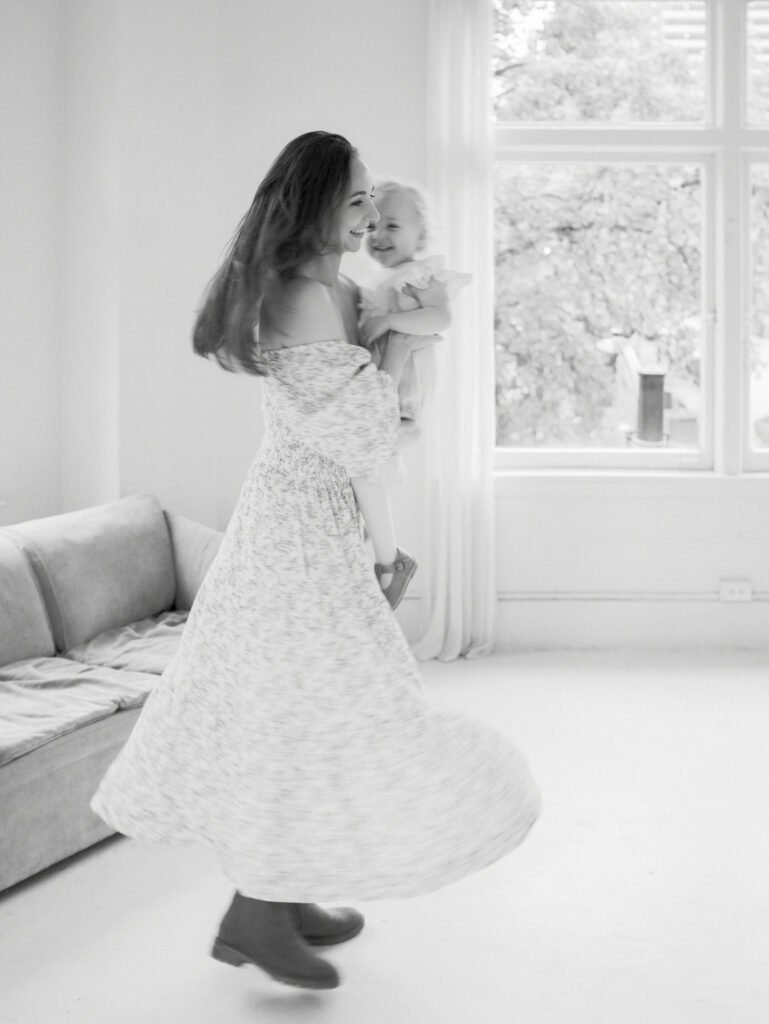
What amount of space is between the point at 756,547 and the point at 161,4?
3224mm

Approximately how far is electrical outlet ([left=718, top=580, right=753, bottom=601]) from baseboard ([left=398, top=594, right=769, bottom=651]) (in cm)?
3

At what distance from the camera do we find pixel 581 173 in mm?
5055

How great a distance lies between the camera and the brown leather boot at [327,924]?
234cm

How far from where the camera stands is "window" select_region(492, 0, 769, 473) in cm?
496

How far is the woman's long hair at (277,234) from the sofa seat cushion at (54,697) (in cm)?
121

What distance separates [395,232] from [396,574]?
2.19ft

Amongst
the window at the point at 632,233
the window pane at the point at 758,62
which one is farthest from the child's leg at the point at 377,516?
the window pane at the point at 758,62

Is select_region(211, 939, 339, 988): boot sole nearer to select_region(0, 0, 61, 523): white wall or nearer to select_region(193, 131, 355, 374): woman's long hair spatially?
select_region(193, 131, 355, 374): woman's long hair

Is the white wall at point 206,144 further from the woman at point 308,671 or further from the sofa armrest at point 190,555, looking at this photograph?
the woman at point 308,671

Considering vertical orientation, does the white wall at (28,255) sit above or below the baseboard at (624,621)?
above

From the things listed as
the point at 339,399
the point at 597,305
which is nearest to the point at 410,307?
the point at 339,399

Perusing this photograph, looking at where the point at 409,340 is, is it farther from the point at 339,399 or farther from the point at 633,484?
the point at 633,484

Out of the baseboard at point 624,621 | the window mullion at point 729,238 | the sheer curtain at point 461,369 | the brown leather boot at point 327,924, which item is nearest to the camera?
the brown leather boot at point 327,924

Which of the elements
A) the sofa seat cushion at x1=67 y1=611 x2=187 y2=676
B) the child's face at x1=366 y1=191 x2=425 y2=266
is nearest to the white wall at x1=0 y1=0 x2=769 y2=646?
the sofa seat cushion at x1=67 y1=611 x2=187 y2=676
